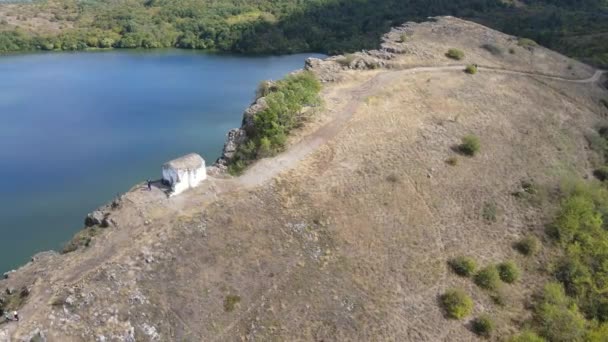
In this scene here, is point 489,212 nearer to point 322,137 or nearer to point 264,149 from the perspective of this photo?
point 322,137

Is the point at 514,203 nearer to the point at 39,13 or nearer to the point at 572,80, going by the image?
the point at 572,80

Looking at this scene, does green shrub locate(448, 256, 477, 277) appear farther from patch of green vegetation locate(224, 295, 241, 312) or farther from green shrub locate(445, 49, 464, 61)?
green shrub locate(445, 49, 464, 61)

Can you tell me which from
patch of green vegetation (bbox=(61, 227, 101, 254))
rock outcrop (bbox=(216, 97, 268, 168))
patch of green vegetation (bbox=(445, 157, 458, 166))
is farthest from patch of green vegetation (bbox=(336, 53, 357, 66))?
patch of green vegetation (bbox=(61, 227, 101, 254))

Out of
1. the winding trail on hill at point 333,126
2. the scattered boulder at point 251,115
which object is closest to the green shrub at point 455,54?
the winding trail on hill at point 333,126

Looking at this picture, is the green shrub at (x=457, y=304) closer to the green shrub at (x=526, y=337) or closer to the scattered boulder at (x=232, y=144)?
the green shrub at (x=526, y=337)

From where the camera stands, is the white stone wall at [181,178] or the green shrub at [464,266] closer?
the white stone wall at [181,178]

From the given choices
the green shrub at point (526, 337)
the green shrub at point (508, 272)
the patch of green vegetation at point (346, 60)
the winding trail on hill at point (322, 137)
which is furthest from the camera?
the patch of green vegetation at point (346, 60)
